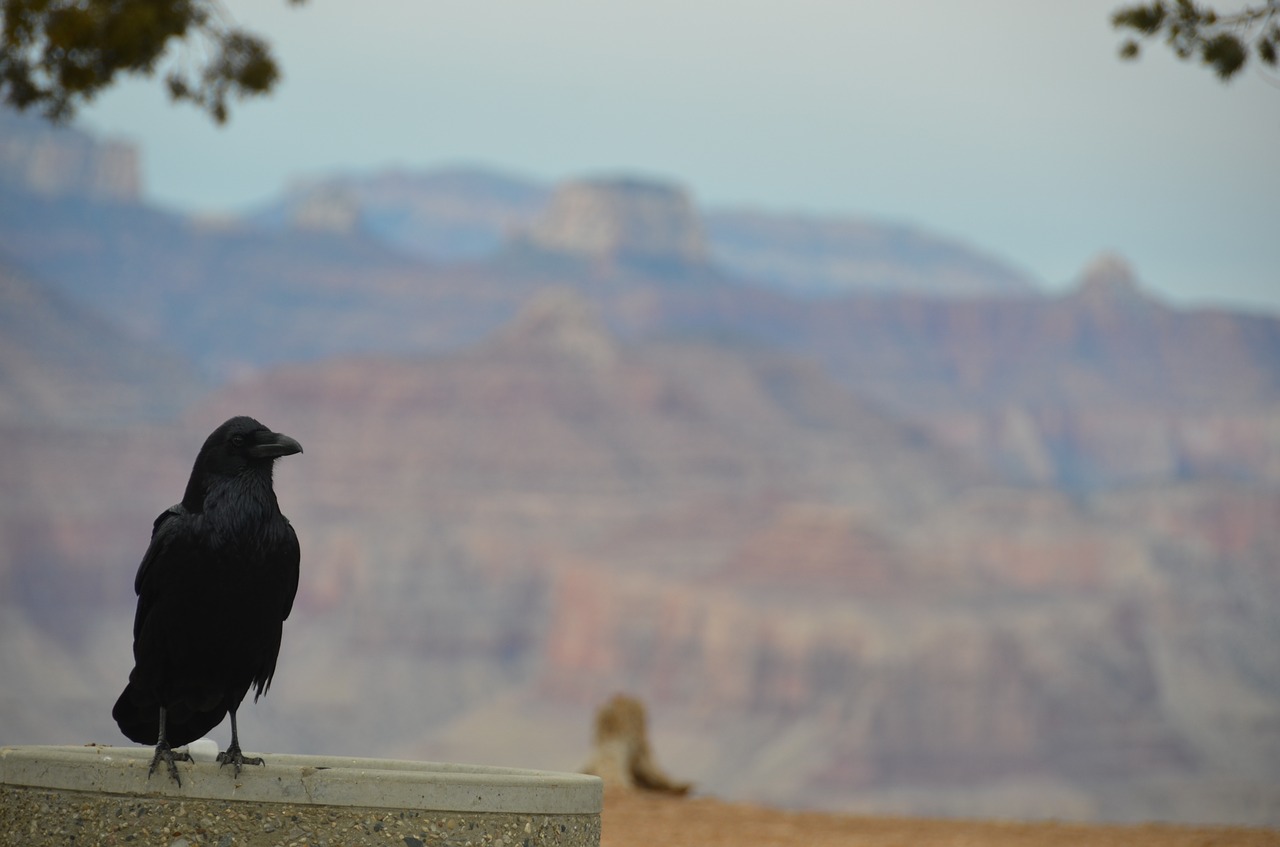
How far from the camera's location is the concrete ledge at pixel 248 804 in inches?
311

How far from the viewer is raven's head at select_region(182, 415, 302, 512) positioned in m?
8.02

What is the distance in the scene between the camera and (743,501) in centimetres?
18338

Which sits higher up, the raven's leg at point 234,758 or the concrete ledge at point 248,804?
the raven's leg at point 234,758

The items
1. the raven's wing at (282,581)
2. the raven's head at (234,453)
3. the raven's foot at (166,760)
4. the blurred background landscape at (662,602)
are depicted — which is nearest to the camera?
the raven's foot at (166,760)

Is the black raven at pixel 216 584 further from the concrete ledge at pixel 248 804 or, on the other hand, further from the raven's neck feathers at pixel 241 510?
the concrete ledge at pixel 248 804

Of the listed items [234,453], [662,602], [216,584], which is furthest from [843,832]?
[662,602]

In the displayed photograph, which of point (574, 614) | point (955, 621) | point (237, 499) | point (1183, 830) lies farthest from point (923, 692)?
point (237, 499)

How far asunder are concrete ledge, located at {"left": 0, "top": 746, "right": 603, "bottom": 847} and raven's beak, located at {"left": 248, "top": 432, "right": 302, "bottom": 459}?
1.25 m

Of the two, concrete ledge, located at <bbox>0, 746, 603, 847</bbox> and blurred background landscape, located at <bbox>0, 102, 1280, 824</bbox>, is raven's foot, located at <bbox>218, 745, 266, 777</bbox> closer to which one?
concrete ledge, located at <bbox>0, 746, 603, 847</bbox>

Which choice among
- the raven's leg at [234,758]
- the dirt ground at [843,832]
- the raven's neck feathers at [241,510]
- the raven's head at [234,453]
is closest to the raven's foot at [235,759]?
the raven's leg at [234,758]

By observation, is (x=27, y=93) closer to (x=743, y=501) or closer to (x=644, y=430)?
(x=743, y=501)

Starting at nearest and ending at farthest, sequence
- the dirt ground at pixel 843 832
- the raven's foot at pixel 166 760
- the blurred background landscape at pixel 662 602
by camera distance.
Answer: the raven's foot at pixel 166 760
the dirt ground at pixel 843 832
the blurred background landscape at pixel 662 602

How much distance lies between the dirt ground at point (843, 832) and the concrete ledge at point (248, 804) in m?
6.15

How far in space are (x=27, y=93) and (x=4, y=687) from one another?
5503 inches
